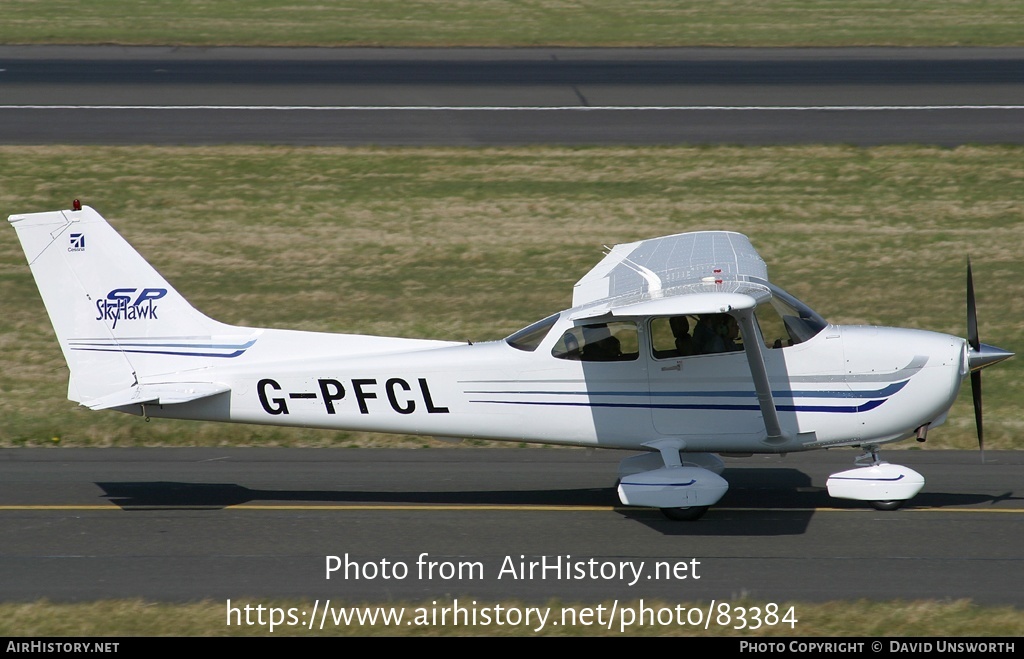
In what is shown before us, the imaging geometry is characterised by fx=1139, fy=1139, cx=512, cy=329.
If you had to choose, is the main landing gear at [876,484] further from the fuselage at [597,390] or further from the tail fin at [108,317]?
the tail fin at [108,317]

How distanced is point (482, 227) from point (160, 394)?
10.2 metres

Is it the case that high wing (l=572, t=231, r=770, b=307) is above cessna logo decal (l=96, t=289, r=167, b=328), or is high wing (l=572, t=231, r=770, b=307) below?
above

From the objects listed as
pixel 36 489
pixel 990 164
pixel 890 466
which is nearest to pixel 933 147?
pixel 990 164

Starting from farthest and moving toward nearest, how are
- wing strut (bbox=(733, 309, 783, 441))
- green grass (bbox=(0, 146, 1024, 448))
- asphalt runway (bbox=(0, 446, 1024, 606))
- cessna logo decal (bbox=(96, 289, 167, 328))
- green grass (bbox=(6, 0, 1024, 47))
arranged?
1. green grass (bbox=(6, 0, 1024, 47))
2. green grass (bbox=(0, 146, 1024, 448))
3. cessna logo decal (bbox=(96, 289, 167, 328))
4. wing strut (bbox=(733, 309, 783, 441))
5. asphalt runway (bbox=(0, 446, 1024, 606))

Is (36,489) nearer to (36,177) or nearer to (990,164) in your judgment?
(36,177)

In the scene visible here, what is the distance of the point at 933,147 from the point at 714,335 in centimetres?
1454

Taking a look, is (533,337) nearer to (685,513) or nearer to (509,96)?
(685,513)

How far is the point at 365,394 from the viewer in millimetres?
10336

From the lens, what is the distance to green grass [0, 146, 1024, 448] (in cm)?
1658

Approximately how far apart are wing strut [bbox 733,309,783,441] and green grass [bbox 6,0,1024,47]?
78.9 ft

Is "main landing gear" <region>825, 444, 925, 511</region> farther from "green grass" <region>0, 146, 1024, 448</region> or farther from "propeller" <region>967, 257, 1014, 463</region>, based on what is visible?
"green grass" <region>0, 146, 1024, 448</region>

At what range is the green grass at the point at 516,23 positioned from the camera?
33.0 metres

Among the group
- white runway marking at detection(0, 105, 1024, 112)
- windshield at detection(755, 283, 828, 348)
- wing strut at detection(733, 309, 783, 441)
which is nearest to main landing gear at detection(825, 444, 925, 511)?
wing strut at detection(733, 309, 783, 441)

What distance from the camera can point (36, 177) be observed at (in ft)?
71.3
